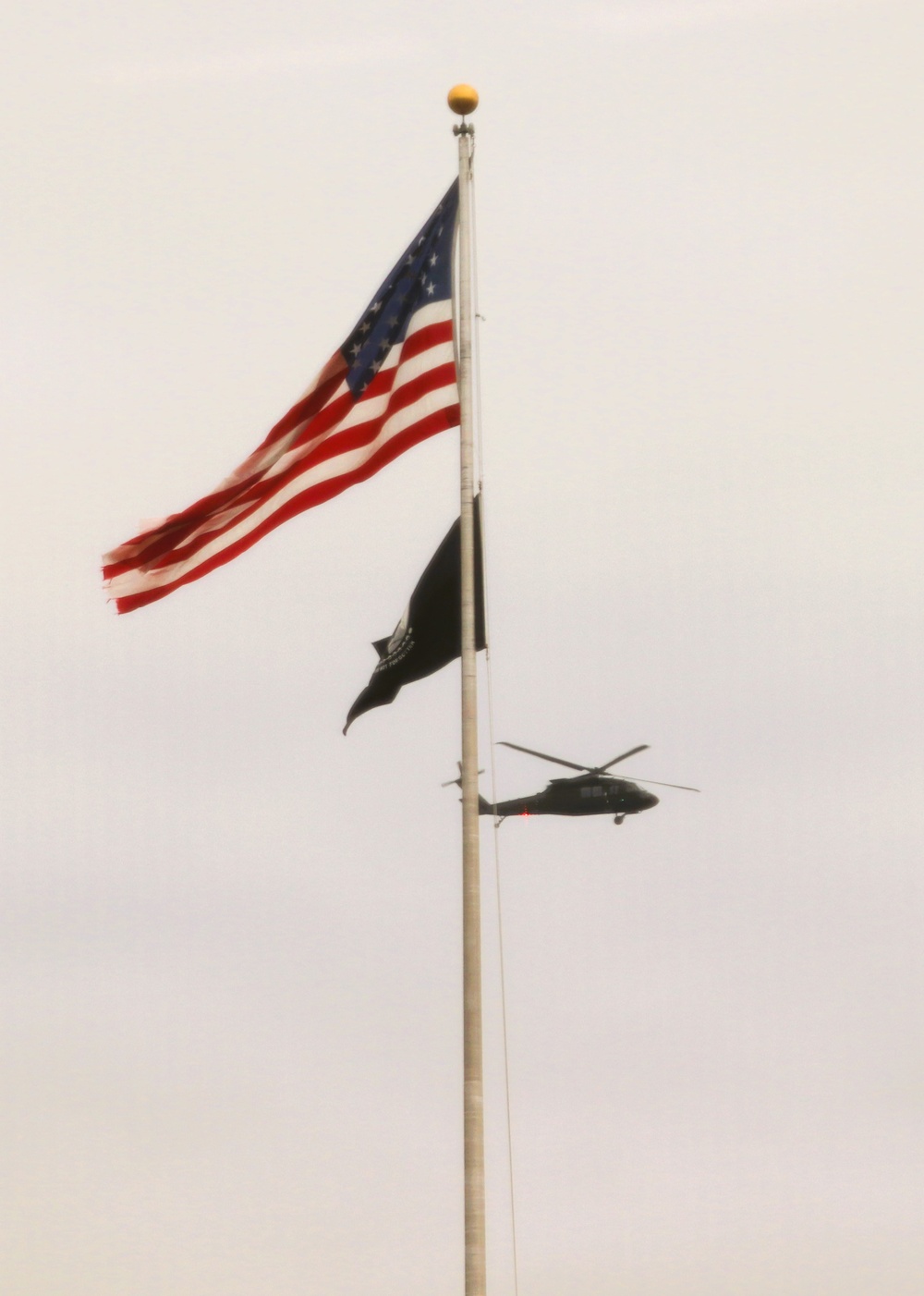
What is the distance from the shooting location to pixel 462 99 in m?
20.4

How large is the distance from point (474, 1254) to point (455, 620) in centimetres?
684

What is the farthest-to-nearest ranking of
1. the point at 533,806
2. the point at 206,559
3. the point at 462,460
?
the point at 533,806 < the point at 206,559 < the point at 462,460

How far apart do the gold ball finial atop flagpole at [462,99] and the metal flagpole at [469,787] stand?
0.04 ft

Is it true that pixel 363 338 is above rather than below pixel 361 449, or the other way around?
above

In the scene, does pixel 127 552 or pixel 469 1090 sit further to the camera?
pixel 127 552

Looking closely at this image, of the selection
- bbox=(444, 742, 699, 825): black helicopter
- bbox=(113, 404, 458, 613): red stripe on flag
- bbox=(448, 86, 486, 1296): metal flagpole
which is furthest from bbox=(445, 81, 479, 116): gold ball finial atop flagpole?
bbox=(444, 742, 699, 825): black helicopter

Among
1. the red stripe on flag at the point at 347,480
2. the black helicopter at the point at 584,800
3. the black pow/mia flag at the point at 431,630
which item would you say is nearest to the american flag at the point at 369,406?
the red stripe on flag at the point at 347,480

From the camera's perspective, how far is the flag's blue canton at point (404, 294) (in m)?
20.2

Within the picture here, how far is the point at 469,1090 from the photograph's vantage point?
18.2 metres

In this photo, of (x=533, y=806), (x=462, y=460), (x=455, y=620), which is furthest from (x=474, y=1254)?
(x=533, y=806)

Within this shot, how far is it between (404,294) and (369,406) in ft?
4.53

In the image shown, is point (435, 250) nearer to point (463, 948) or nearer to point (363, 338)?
point (363, 338)

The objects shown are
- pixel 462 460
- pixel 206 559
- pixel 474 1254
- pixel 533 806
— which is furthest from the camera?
pixel 533 806

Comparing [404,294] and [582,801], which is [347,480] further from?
[582,801]
